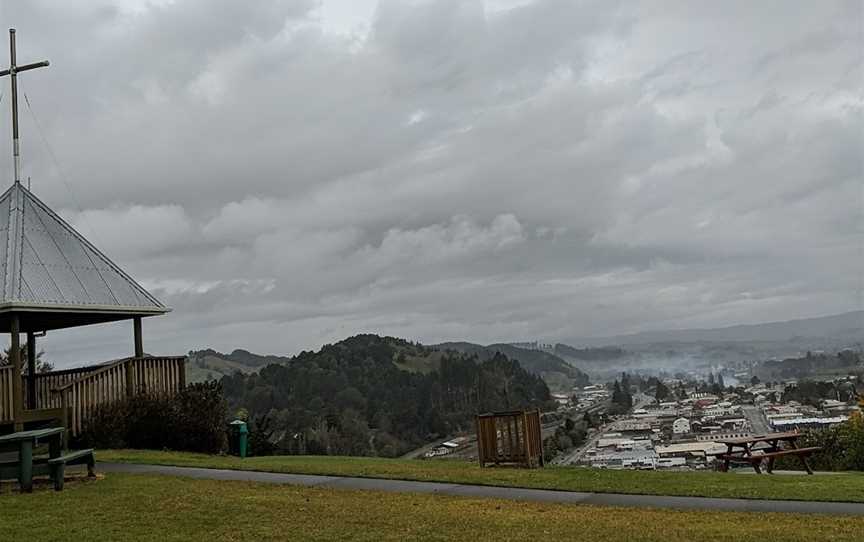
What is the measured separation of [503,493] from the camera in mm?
12086

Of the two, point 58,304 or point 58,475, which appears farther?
point 58,304

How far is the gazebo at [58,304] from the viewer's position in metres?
17.7

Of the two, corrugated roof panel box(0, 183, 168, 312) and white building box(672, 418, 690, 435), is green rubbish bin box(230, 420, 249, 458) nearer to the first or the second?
corrugated roof panel box(0, 183, 168, 312)

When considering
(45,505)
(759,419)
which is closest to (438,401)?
(759,419)

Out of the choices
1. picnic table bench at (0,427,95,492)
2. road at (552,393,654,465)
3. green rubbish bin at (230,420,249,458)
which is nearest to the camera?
picnic table bench at (0,427,95,492)

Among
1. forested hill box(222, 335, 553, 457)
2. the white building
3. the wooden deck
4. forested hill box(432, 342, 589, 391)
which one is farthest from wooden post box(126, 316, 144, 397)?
forested hill box(432, 342, 589, 391)

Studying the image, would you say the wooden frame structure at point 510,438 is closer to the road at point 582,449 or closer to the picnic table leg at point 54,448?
the road at point 582,449

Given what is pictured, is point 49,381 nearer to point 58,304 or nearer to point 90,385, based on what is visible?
point 90,385

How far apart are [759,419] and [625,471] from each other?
13404 mm

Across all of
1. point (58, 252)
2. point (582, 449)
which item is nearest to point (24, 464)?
point (58, 252)

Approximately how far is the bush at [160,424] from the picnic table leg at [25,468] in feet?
22.5

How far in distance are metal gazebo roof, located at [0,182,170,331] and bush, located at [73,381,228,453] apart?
7.14 ft

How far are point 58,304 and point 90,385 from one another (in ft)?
6.59

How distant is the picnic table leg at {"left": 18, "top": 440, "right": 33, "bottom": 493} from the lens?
1170 centimetres
